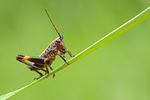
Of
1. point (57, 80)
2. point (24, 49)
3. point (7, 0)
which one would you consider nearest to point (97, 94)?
point (57, 80)

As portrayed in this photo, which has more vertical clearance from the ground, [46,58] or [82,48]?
[46,58]

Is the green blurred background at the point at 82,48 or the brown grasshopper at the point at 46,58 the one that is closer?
the brown grasshopper at the point at 46,58

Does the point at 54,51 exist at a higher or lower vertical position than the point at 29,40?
lower

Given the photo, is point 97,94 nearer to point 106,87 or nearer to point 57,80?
point 106,87

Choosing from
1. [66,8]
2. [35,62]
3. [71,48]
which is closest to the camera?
[35,62]

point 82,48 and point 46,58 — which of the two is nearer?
point 46,58

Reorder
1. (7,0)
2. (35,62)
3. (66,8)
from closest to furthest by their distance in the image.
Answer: (35,62)
(66,8)
(7,0)

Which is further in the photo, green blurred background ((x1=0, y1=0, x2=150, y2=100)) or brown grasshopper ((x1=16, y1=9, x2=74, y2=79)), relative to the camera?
green blurred background ((x1=0, y1=0, x2=150, y2=100))

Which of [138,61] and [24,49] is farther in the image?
[24,49]
